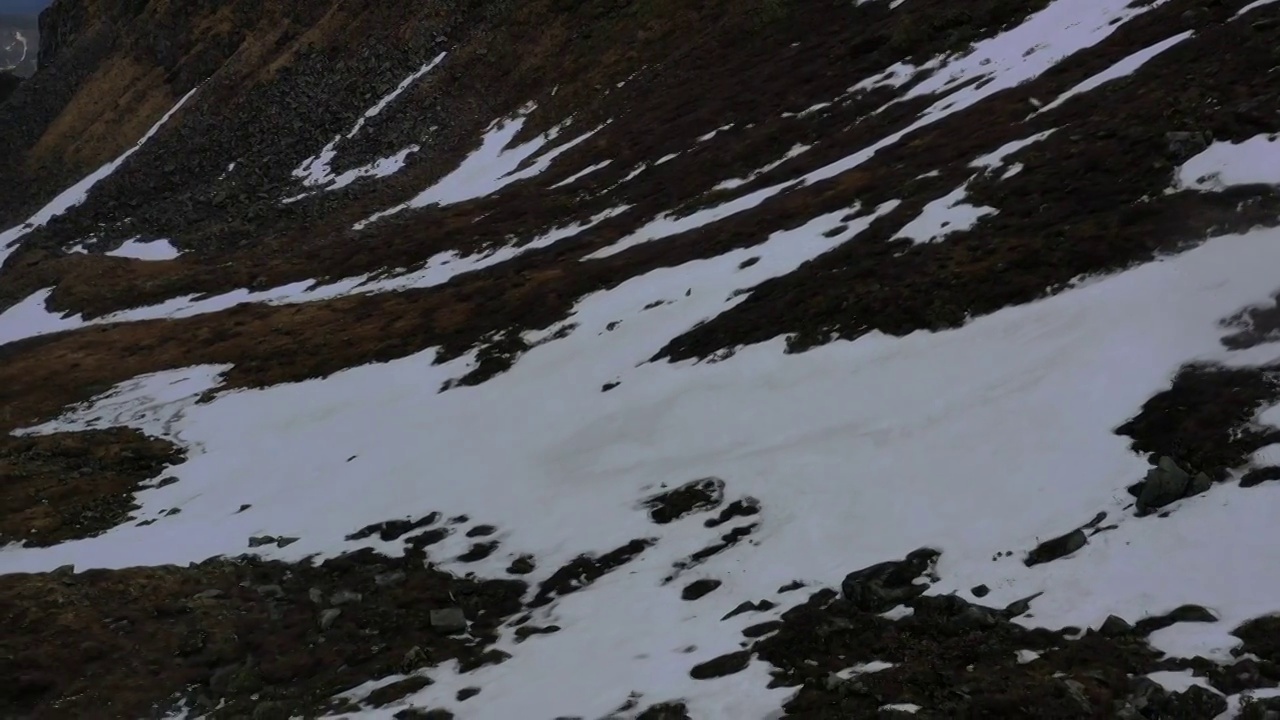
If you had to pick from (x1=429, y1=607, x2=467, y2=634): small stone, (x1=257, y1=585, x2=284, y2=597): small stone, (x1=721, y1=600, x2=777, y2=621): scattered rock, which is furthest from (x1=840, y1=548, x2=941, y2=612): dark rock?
(x1=257, y1=585, x2=284, y2=597): small stone

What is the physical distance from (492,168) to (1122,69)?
31087mm

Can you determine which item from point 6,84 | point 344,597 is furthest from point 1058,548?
point 6,84

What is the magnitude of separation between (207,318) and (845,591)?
32.3 metres

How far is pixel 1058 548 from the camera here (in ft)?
32.2

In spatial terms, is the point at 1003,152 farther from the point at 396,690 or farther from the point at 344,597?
the point at 396,690

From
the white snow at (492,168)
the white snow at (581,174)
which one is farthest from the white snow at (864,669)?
the white snow at (492,168)

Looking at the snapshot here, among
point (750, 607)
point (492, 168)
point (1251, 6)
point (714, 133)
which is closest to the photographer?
point (750, 607)

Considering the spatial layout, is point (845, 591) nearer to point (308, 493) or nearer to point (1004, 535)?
point (1004, 535)

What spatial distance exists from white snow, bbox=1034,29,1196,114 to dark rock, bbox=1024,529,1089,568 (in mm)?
14600

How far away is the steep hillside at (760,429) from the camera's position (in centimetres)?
945

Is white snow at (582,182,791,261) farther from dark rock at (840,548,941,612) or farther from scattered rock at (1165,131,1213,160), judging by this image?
dark rock at (840,548,941,612)

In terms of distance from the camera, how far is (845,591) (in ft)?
34.4

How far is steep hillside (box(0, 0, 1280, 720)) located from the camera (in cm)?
945

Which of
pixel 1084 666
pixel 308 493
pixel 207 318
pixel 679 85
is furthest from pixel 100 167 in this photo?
pixel 1084 666
